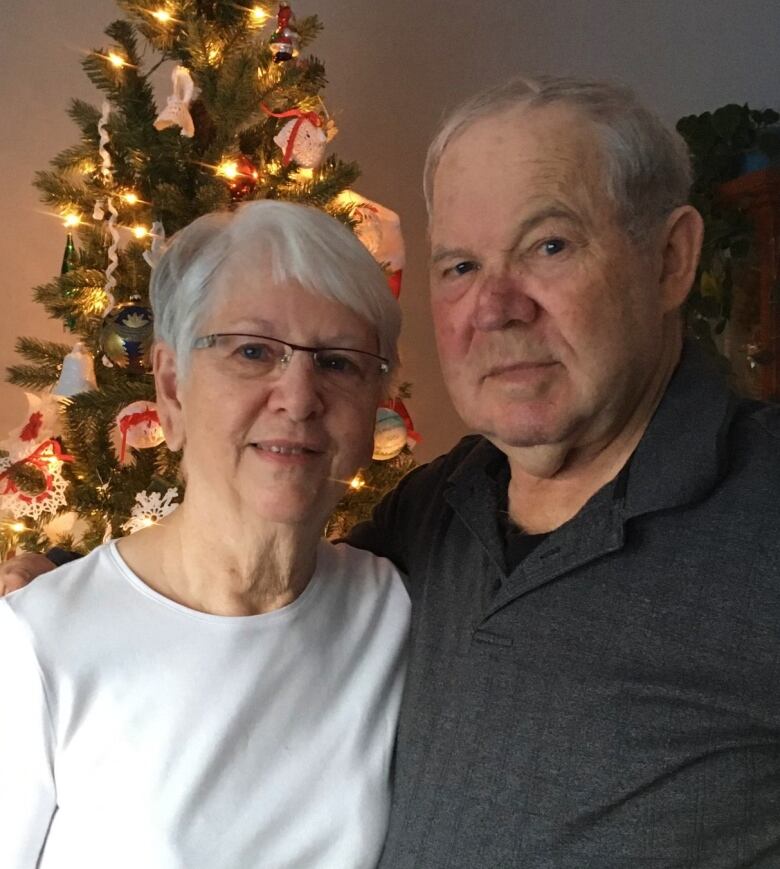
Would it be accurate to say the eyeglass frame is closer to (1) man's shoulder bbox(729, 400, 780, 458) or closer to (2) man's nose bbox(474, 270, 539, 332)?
(2) man's nose bbox(474, 270, 539, 332)

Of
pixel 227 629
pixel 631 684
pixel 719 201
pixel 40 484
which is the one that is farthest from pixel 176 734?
pixel 719 201

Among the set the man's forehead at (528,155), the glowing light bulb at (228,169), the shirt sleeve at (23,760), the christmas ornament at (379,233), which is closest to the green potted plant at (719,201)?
the christmas ornament at (379,233)

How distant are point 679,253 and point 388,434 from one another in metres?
0.97

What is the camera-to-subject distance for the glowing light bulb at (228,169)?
2020 millimetres

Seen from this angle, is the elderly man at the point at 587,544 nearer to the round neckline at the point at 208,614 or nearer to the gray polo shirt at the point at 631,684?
the gray polo shirt at the point at 631,684

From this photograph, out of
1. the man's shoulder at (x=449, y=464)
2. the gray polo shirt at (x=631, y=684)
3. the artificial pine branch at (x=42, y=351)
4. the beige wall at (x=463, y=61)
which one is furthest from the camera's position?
the beige wall at (x=463, y=61)

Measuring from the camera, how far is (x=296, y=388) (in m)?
1.16

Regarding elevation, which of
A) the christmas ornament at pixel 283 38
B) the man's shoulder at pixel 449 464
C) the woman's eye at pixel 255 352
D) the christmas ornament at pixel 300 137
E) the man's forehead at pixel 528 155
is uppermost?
the christmas ornament at pixel 283 38

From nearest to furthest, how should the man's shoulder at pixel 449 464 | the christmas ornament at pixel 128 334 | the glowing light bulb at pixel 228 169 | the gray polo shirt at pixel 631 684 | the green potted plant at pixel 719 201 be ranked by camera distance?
the gray polo shirt at pixel 631 684
the man's shoulder at pixel 449 464
the christmas ornament at pixel 128 334
the glowing light bulb at pixel 228 169
the green potted plant at pixel 719 201

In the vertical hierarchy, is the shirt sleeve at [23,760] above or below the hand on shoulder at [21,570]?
below

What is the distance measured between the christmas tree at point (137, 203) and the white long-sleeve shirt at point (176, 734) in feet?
2.61

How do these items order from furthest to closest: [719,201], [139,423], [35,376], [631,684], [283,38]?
[719,201]
[35,376]
[283,38]
[139,423]
[631,684]

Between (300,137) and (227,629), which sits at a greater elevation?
(300,137)

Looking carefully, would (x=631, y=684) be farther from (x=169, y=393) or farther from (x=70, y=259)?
(x=70, y=259)
